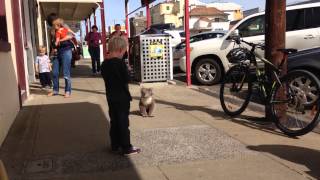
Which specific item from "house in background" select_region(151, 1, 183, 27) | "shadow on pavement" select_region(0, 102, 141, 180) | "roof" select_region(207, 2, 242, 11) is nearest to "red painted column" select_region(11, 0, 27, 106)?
"shadow on pavement" select_region(0, 102, 141, 180)

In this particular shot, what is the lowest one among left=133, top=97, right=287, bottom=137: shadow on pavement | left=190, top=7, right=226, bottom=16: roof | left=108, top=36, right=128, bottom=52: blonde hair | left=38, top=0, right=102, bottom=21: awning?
left=133, top=97, right=287, bottom=137: shadow on pavement

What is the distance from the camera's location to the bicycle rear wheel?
7340 mm

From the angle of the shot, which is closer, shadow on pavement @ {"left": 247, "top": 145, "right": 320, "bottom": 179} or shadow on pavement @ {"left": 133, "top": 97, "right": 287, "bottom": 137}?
shadow on pavement @ {"left": 247, "top": 145, "right": 320, "bottom": 179}

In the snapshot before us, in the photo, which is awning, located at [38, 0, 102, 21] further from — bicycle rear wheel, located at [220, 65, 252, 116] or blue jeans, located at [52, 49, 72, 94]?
bicycle rear wheel, located at [220, 65, 252, 116]

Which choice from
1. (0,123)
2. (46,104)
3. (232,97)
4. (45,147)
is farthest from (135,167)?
(46,104)

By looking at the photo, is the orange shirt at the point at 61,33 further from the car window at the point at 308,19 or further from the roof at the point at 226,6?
the roof at the point at 226,6

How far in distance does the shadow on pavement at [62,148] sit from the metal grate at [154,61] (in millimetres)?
3716

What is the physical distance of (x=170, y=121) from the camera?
737cm

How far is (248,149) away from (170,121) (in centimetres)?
194

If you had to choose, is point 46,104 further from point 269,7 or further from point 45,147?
point 269,7

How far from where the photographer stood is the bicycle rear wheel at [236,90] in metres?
7.34

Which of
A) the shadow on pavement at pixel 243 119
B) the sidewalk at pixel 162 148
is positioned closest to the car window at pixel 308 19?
the sidewalk at pixel 162 148

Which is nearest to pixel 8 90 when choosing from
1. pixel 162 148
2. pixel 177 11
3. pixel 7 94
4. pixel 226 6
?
pixel 7 94

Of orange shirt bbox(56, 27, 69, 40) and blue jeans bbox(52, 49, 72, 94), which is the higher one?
orange shirt bbox(56, 27, 69, 40)
